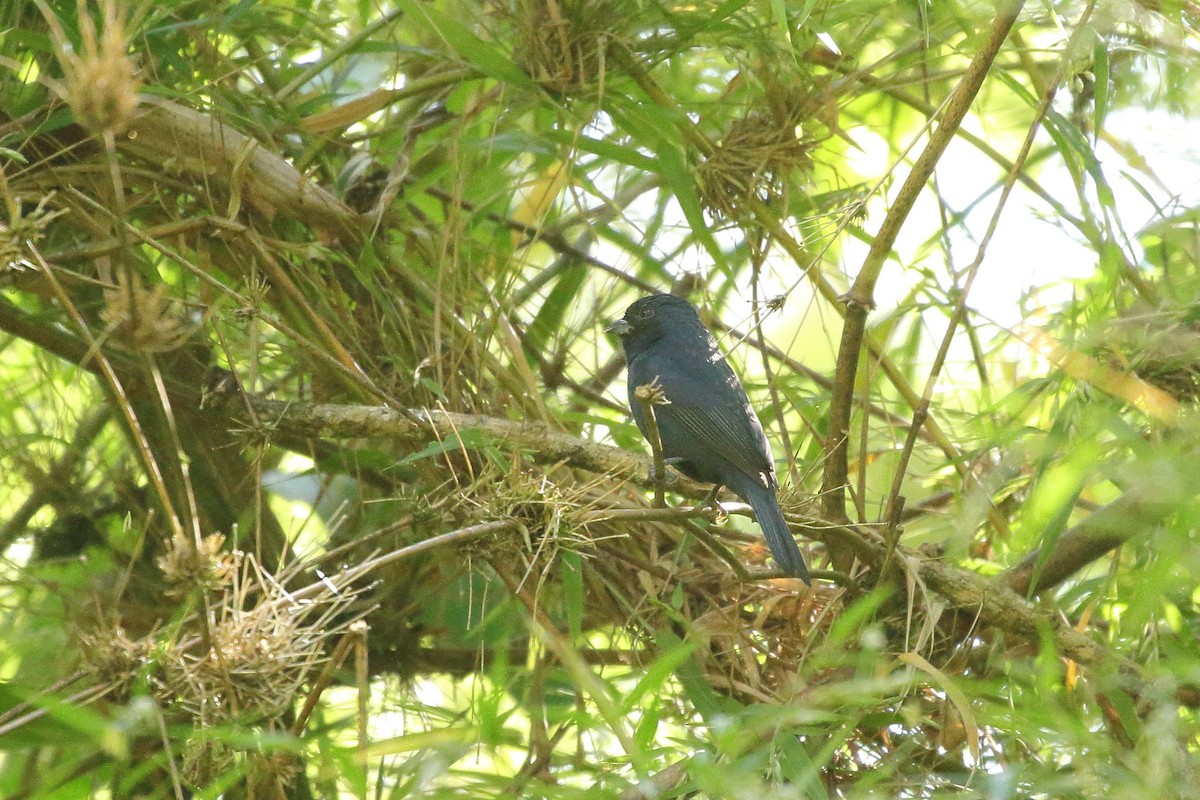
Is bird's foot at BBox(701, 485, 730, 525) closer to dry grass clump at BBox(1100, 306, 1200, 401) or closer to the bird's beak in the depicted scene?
the bird's beak

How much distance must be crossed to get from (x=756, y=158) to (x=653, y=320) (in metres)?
0.68

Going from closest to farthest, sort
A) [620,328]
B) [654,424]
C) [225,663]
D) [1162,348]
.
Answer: [225,663] < [654,424] < [1162,348] < [620,328]

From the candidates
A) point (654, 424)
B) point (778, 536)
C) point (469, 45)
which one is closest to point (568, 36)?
point (469, 45)

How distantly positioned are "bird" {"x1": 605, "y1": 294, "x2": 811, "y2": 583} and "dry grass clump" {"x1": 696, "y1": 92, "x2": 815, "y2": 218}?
1.45ft

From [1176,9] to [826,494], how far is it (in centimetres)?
136

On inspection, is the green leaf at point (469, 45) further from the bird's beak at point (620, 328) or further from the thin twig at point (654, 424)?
the thin twig at point (654, 424)

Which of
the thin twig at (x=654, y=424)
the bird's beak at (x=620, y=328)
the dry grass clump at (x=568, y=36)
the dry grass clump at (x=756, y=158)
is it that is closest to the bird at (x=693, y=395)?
the bird's beak at (x=620, y=328)

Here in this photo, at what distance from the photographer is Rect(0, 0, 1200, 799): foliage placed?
2145 mm

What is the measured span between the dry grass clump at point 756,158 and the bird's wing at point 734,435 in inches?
21.9

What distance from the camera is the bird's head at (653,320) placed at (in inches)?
132

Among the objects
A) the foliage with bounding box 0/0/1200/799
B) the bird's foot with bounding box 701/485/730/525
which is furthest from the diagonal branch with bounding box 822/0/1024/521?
the bird's foot with bounding box 701/485/730/525

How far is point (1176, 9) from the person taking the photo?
258 cm

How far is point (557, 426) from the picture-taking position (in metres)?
2.93

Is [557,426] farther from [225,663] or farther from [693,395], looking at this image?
[225,663]
